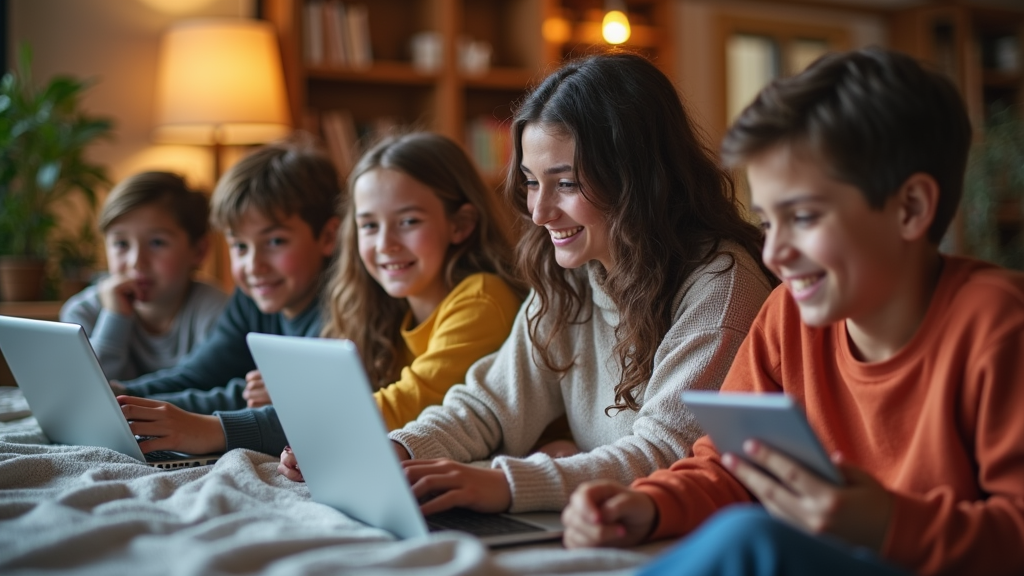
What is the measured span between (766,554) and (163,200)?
6.86 ft

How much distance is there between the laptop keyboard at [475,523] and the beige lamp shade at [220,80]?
2.49 meters

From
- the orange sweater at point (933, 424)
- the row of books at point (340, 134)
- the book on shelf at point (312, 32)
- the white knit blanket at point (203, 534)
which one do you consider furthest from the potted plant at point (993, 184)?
the white knit blanket at point (203, 534)

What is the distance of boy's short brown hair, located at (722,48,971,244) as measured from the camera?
973 mm

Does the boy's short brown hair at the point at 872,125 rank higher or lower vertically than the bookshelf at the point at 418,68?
lower

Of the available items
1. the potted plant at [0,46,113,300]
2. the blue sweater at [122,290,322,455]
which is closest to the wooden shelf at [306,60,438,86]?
the potted plant at [0,46,113,300]

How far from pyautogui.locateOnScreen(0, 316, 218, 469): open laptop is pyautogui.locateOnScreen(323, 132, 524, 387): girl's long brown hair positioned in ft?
1.53

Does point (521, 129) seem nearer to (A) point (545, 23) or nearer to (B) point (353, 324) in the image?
(B) point (353, 324)

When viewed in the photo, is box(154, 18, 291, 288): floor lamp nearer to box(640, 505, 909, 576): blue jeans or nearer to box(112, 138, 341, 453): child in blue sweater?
box(112, 138, 341, 453): child in blue sweater

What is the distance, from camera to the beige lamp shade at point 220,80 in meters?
3.39

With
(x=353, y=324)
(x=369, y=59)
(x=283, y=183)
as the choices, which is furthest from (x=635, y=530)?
(x=369, y=59)

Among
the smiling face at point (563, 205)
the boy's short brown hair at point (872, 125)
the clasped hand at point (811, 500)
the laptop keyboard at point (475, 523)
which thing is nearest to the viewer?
the clasped hand at point (811, 500)

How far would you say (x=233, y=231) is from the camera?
2127 millimetres

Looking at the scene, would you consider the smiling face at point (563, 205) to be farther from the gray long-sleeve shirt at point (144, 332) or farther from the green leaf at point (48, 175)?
the green leaf at point (48, 175)

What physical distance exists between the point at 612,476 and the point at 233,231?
117 cm
